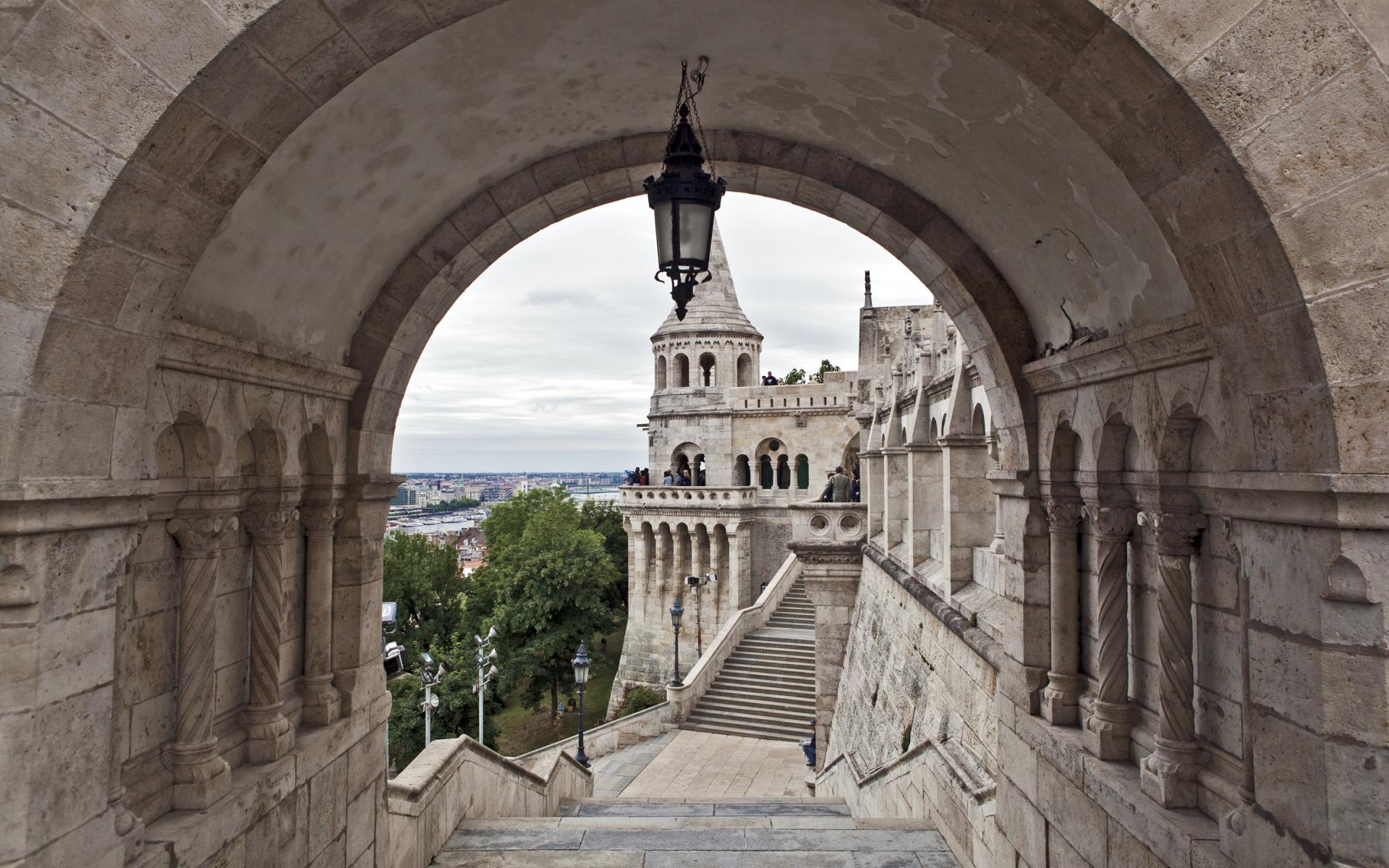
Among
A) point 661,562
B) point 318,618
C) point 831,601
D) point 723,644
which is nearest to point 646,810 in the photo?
point 318,618

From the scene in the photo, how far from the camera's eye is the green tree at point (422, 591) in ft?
105

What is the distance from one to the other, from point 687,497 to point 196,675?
31.6 meters

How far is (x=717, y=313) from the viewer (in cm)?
4022

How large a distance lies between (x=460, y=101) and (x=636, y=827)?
5.94 metres

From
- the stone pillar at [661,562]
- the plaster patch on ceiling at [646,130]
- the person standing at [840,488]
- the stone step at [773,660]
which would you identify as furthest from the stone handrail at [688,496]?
the plaster patch on ceiling at [646,130]

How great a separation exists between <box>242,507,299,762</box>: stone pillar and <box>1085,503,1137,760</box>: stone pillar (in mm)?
4325

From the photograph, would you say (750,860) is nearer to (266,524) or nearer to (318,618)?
(318,618)

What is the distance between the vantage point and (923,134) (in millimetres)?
4762

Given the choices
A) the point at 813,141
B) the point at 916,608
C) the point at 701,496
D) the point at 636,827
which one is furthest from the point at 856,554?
the point at 701,496

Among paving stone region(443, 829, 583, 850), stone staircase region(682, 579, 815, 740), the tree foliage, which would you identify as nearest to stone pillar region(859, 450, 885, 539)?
stone staircase region(682, 579, 815, 740)

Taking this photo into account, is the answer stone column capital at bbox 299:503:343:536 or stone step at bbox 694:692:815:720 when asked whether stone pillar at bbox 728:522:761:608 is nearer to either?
stone step at bbox 694:692:815:720

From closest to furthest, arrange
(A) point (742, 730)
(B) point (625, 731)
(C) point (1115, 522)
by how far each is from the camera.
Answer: (C) point (1115, 522), (A) point (742, 730), (B) point (625, 731)

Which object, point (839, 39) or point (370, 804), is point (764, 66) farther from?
point (370, 804)

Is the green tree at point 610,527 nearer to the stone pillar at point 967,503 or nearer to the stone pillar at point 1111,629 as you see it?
the stone pillar at point 967,503
